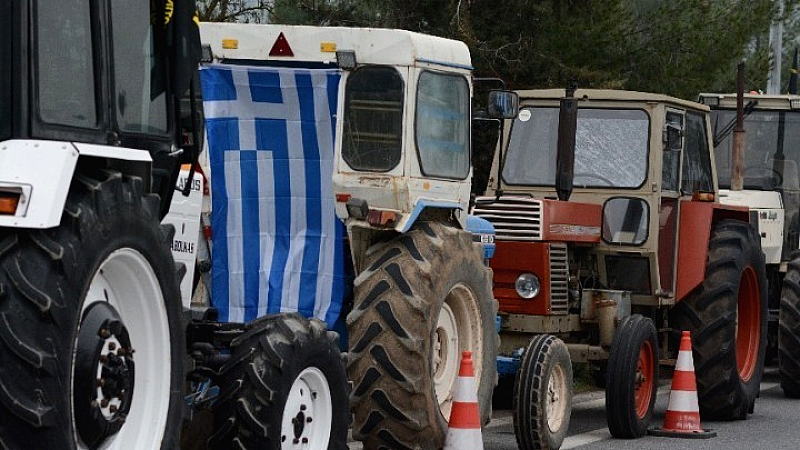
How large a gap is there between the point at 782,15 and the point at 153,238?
904 inches

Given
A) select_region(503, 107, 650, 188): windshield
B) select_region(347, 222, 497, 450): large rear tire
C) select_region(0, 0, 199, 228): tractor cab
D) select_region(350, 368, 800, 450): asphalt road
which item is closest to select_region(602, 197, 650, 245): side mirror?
select_region(503, 107, 650, 188): windshield

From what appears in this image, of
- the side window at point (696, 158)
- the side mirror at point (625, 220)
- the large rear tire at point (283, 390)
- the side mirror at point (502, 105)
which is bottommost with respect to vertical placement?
the large rear tire at point (283, 390)

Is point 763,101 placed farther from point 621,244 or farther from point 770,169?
point 621,244

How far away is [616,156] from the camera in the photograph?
13711 mm

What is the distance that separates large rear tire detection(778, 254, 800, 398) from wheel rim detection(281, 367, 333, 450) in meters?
8.62

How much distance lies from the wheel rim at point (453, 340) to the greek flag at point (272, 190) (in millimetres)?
681

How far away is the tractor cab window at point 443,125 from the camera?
10.4 m

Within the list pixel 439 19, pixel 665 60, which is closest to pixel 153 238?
pixel 439 19

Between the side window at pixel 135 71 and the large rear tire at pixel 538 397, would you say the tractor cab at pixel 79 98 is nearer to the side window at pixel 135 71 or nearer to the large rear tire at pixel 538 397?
the side window at pixel 135 71

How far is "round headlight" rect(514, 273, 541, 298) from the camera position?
1278cm

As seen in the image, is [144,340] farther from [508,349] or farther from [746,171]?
[746,171]

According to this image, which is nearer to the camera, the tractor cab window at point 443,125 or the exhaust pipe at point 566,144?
the tractor cab window at point 443,125

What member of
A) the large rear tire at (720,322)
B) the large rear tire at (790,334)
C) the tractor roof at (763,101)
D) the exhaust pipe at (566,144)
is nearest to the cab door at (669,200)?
the large rear tire at (720,322)

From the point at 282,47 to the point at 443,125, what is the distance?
3.89ft
